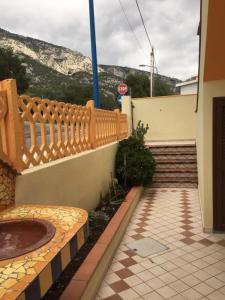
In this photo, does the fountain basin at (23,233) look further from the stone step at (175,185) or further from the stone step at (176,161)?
the stone step at (176,161)

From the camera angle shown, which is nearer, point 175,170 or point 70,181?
point 70,181

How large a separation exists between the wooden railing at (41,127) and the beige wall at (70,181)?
13 cm

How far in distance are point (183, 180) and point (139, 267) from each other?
460 centimetres

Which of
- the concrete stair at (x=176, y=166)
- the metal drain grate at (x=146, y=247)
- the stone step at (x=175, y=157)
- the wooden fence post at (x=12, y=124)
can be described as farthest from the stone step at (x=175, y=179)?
the wooden fence post at (x=12, y=124)

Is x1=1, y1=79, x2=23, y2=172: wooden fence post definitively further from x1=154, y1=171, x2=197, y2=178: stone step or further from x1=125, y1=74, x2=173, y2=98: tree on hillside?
x1=125, y1=74, x2=173, y2=98: tree on hillside

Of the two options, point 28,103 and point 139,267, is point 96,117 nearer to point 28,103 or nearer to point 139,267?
point 28,103

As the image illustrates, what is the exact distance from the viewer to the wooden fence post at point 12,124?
2.65 meters

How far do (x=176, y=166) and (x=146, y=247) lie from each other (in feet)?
14.8

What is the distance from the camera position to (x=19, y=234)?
1875 mm

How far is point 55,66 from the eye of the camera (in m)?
74.1

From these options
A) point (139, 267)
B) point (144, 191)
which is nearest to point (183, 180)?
point (144, 191)

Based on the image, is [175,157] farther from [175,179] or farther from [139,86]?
[139,86]

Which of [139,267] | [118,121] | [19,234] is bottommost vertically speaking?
[139,267]

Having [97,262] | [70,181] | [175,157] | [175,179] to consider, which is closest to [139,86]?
[175,157]
